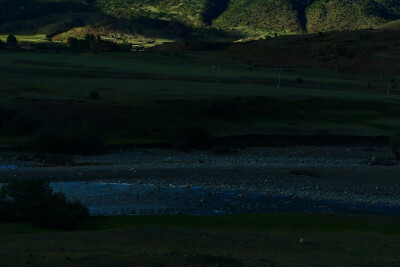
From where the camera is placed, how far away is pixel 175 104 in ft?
160

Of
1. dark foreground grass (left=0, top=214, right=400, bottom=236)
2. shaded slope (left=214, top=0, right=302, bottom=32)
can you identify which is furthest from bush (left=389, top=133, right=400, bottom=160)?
shaded slope (left=214, top=0, right=302, bottom=32)

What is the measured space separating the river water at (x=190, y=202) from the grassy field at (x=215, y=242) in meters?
1.61

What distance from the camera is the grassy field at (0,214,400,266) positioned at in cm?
1341

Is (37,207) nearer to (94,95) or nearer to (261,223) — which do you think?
(261,223)

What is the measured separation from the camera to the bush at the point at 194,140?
3966 cm

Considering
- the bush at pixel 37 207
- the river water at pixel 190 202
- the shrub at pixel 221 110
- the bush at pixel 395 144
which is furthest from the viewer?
the shrub at pixel 221 110

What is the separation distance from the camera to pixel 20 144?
38688 mm

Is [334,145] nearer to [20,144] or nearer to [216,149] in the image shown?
[216,149]

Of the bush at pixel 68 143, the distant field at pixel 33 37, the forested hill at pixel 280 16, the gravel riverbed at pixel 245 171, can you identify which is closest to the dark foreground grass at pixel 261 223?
the gravel riverbed at pixel 245 171

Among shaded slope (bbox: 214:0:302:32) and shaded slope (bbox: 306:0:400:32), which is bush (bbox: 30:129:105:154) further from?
shaded slope (bbox: 214:0:302:32)

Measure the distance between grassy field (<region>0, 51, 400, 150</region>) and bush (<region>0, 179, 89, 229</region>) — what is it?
63.5 ft

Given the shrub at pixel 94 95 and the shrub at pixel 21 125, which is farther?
the shrub at pixel 94 95

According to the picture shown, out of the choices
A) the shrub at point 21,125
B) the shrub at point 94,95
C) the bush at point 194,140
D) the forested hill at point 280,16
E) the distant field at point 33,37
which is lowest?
the distant field at point 33,37

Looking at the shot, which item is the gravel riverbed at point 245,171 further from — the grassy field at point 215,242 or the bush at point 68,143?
the grassy field at point 215,242
